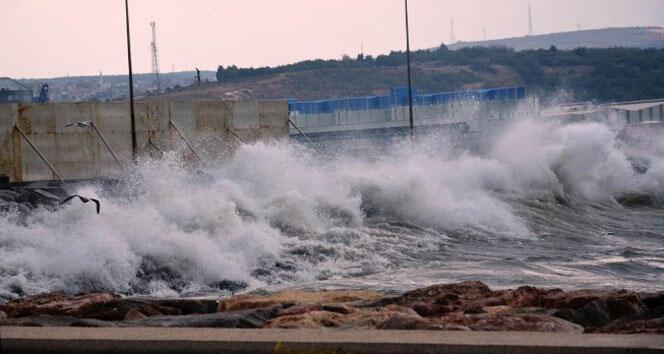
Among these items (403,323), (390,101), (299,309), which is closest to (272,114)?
(390,101)

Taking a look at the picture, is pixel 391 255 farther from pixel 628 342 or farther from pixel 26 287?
pixel 628 342

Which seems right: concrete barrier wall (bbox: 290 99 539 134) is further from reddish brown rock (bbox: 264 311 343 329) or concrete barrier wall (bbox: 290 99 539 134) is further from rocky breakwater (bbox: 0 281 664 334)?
reddish brown rock (bbox: 264 311 343 329)

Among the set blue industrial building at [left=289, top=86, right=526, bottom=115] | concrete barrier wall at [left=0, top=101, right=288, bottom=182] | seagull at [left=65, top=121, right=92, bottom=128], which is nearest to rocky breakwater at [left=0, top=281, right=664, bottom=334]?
concrete barrier wall at [left=0, top=101, right=288, bottom=182]

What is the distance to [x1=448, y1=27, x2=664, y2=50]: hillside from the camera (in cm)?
14625

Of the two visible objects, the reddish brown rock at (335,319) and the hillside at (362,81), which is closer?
the reddish brown rock at (335,319)

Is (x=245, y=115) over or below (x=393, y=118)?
over

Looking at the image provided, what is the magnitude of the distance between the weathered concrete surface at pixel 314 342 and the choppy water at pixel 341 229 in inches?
344

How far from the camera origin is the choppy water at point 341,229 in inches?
629

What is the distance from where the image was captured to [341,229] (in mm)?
22031

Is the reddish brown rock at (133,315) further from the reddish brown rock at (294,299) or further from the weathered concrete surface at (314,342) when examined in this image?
the weathered concrete surface at (314,342)

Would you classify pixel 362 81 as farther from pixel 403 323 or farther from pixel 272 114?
pixel 403 323

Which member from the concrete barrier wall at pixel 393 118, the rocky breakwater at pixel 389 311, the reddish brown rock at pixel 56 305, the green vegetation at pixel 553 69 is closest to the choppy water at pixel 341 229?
the reddish brown rock at pixel 56 305

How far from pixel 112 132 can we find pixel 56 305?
791 inches

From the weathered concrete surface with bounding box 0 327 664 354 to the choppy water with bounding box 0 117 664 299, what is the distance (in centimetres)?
875
